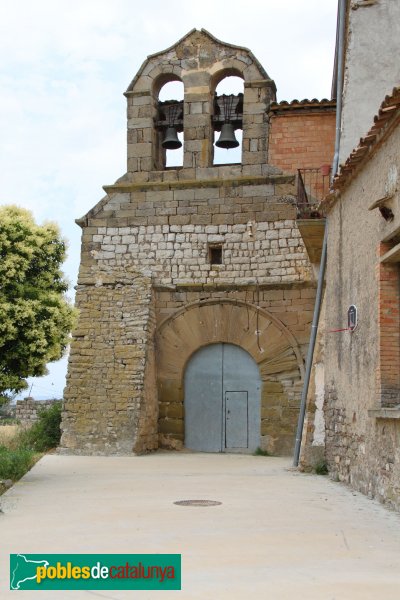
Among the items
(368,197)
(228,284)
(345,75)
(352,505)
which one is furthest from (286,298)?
(352,505)

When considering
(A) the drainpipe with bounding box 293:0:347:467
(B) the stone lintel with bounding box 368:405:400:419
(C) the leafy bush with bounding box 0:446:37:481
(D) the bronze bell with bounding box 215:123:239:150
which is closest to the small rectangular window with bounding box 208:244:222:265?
(D) the bronze bell with bounding box 215:123:239:150

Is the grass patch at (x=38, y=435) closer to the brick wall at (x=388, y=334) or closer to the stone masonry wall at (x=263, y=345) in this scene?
the stone masonry wall at (x=263, y=345)

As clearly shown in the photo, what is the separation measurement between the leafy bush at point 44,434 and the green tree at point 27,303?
535 cm

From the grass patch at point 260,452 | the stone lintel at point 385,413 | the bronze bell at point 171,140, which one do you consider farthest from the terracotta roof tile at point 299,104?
the stone lintel at point 385,413

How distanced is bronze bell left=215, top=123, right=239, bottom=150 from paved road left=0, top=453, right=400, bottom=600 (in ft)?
23.8

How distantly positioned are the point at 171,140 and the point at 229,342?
438 cm

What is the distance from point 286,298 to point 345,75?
5.31 meters

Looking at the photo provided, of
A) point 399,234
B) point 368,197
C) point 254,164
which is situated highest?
point 254,164

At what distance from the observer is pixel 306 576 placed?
16.9 feet

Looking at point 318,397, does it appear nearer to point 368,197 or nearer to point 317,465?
point 317,465

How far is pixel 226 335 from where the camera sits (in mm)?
16188

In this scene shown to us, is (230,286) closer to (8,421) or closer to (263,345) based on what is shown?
(263,345)

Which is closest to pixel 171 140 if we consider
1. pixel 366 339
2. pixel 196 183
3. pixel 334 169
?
pixel 196 183

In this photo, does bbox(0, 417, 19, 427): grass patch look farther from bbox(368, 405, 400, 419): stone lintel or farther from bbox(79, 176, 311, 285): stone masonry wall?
bbox(368, 405, 400, 419): stone lintel
